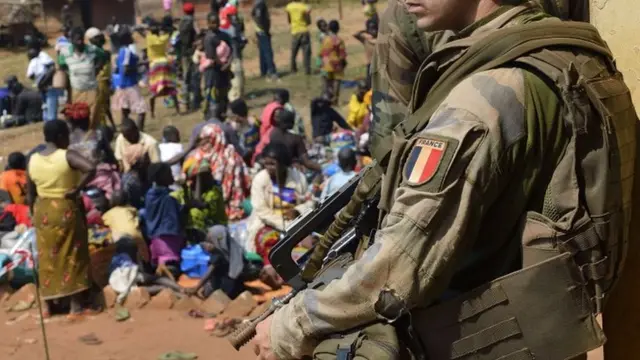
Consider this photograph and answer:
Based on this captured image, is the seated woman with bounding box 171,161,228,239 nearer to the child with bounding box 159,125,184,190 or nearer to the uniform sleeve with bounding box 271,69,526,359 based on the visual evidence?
the child with bounding box 159,125,184,190

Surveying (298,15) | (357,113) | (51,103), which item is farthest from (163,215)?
(298,15)

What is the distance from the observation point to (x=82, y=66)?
41.6 ft

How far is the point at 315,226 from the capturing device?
8.94 ft

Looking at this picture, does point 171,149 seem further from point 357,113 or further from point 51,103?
point 51,103

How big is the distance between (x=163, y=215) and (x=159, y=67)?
6.60 m

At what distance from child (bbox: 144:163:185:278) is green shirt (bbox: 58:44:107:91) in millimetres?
5271

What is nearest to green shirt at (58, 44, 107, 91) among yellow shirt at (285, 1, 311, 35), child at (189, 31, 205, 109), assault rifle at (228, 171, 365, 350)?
child at (189, 31, 205, 109)

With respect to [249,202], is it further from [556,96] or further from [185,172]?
[556,96]

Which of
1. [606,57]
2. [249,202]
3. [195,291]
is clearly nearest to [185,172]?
[249,202]

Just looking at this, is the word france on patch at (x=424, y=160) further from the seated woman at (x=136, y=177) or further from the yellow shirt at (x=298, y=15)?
the yellow shirt at (x=298, y=15)

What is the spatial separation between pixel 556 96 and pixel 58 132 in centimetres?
539

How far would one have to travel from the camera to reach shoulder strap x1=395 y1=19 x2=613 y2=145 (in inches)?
80.2

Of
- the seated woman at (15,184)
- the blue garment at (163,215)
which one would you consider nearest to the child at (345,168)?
the blue garment at (163,215)

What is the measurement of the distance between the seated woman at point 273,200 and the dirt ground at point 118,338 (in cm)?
95
